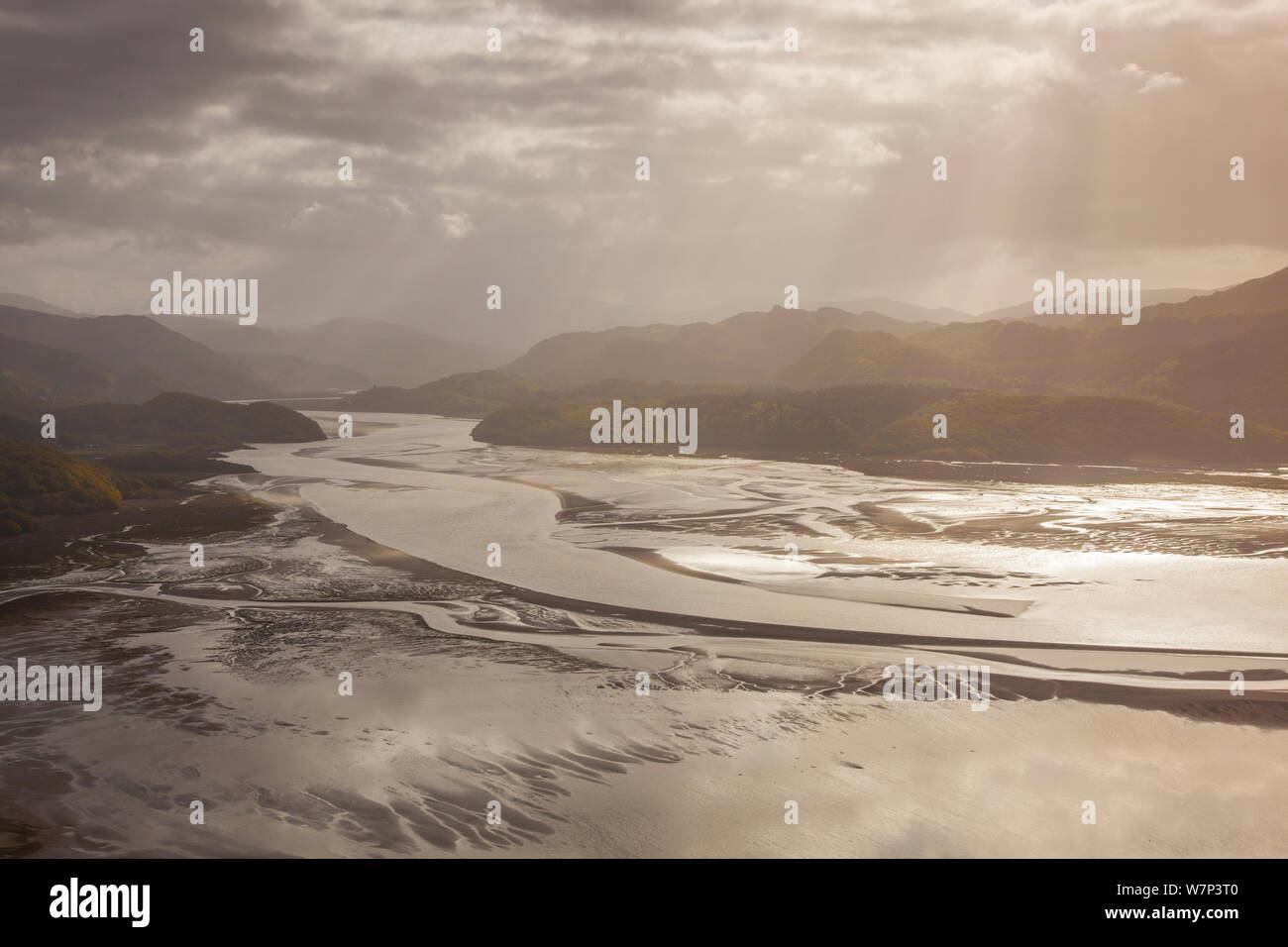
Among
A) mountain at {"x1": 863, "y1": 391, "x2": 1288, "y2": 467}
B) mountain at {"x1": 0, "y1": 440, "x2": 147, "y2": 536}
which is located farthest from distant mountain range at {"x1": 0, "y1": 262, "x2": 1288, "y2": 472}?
mountain at {"x1": 0, "y1": 440, "x2": 147, "y2": 536}

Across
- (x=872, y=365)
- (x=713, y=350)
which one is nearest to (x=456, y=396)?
(x=713, y=350)

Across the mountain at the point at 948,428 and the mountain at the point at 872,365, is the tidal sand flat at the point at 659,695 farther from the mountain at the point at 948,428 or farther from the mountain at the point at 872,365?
the mountain at the point at 872,365

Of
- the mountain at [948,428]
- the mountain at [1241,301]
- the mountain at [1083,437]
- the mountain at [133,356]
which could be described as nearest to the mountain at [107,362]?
the mountain at [133,356]

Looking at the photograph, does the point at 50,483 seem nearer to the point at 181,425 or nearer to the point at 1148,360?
the point at 181,425

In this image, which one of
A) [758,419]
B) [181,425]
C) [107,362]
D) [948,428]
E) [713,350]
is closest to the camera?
[948,428]

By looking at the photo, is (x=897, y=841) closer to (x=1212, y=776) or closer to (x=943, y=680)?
(x=1212, y=776)

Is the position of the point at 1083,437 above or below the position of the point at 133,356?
below

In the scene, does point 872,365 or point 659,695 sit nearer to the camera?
point 659,695
